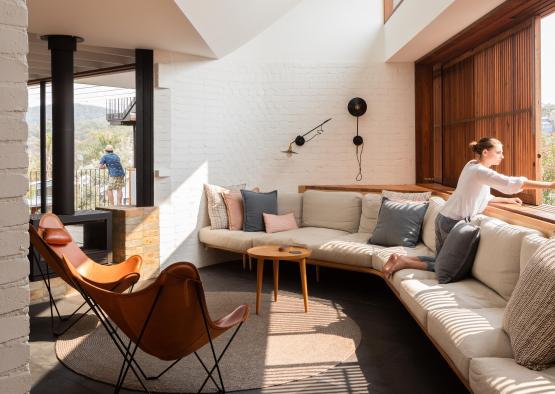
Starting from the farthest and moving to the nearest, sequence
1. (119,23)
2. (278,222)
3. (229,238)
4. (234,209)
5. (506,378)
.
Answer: (234,209)
(278,222)
(229,238)
(119,23)
(506,378)

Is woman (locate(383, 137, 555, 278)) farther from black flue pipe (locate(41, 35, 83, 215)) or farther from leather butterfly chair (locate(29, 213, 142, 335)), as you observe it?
black flue pipe (locate(41, 35, 83, 215))

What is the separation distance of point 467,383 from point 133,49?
511 cm

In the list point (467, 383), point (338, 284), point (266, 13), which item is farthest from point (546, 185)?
point (266, 13)

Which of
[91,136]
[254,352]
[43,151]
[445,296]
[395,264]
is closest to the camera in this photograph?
[445,296]

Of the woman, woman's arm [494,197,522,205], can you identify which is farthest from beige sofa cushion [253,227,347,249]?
woman's arm [494,197,522,205]

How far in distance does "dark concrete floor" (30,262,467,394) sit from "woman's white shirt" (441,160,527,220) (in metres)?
0.98

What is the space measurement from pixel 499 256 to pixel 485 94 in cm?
236

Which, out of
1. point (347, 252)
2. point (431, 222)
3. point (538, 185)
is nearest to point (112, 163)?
point (347, 252)

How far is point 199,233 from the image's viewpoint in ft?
21.7

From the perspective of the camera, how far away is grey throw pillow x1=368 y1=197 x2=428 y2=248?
17.5 ft

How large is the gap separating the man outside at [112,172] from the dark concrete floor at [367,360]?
2.96m

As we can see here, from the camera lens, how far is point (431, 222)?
5.22m

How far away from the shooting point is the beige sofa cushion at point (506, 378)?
2.04m

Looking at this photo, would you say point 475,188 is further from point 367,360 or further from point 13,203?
point 13,203
